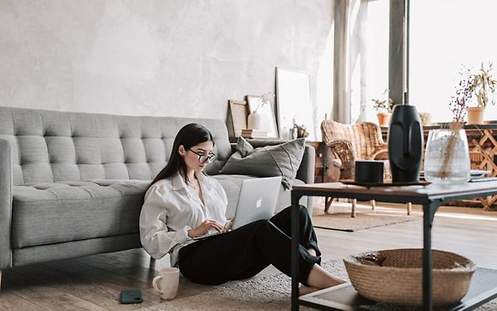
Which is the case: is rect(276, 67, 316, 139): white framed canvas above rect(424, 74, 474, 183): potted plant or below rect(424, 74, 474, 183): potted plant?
above

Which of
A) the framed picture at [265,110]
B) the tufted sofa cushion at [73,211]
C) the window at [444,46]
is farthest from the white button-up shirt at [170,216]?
the window at [444,46]

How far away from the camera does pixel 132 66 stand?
14.0 ft

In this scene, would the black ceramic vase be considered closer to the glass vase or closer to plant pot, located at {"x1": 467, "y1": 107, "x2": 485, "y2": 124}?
the glass vase

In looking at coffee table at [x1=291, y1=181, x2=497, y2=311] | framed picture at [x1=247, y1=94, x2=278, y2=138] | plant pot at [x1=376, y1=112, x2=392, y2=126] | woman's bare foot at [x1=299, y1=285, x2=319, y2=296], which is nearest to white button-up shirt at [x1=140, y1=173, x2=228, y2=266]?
woman's bare foot at [x1=299, y1=285, x2=319, y2=296]

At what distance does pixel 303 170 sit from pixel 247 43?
6.11 feet

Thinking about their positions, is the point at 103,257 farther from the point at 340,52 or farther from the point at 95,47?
the point at 340,52

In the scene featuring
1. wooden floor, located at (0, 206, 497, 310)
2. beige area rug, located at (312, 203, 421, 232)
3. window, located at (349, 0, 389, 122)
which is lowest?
beige area rug, located at (312, 203, 421, 232)

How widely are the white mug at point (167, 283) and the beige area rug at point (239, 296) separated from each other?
0.11 feet

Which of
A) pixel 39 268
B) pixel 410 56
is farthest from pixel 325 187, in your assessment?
pixel 410 56

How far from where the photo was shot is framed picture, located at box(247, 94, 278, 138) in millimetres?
5215

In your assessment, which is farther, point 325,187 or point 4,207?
point 4,207

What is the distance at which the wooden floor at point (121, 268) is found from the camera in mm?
2207

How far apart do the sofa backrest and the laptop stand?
3.65ft

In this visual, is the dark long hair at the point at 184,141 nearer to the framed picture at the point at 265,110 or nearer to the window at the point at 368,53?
the framed picture at the point at 265,110
